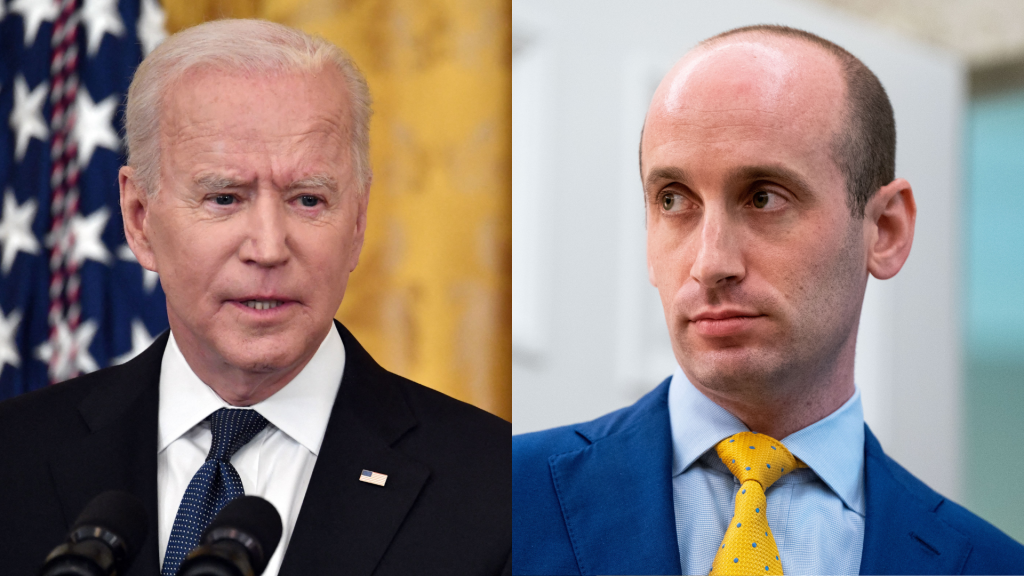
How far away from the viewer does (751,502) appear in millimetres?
1581

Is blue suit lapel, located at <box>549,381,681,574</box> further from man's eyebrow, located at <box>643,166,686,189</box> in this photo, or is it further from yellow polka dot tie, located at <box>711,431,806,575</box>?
man's eyebrow, located at <box>643,166,686,189</box>

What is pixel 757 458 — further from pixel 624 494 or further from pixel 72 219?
pixel 72 219

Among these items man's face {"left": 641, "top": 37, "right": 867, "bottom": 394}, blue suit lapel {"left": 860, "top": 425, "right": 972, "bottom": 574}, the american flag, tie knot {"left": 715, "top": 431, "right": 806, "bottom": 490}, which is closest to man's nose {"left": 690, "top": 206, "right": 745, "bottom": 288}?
man's face {"left": 641, "top": 37, "right": 867, "bottom": 394}

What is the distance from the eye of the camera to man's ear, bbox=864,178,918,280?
1646mm

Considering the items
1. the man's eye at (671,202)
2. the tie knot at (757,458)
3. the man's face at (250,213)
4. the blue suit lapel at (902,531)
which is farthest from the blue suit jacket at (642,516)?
the man's face at (250,213)

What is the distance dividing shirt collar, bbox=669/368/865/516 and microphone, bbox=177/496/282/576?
2.22 feet

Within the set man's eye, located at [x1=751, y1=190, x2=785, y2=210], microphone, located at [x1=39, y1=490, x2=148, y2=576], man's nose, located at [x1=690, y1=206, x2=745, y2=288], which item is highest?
man's eye, located at [x1=751, y1=190, x2=785, y2=210]

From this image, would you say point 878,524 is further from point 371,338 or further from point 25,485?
point 25,485

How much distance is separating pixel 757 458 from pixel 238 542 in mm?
816

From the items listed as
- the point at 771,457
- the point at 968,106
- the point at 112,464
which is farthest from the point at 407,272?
the point at 968,106

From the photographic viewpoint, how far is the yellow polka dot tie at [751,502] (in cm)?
155

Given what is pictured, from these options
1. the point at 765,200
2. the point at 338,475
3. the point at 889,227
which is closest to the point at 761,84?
the point at 765,200

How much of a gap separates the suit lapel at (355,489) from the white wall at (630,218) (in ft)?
0.87

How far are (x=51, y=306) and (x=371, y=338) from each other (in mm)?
896
